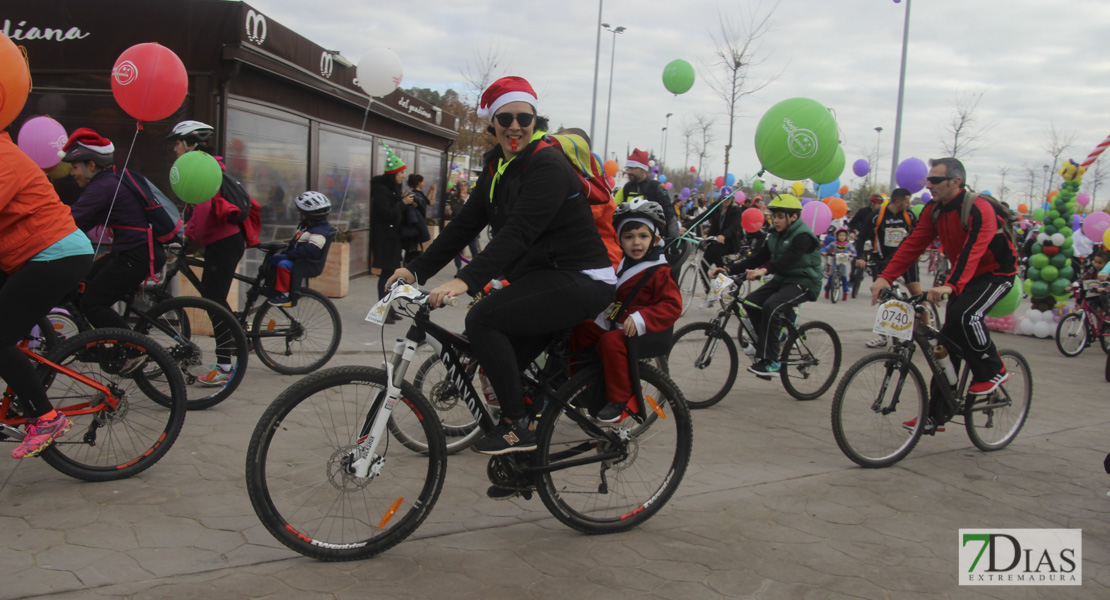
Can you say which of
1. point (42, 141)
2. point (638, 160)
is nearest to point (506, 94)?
point (42, 141)

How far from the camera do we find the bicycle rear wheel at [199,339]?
5137mm

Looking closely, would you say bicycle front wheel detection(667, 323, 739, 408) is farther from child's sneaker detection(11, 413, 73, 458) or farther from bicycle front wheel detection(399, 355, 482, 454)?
child's sneaker detection(11, 413, 73, 458)

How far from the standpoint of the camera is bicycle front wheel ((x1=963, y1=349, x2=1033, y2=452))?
543cm

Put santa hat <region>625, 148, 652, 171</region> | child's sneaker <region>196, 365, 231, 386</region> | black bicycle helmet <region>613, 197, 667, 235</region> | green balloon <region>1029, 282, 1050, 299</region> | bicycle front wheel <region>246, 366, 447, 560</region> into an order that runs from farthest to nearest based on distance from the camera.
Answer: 1. green balloon <region>1029, 282, 1050, 299</region>
2. santa hat <region>625, 148, 652, 171</region>
3. child's sneaker <region>196, 365, 231, 386</region>
4. black bicycle helmet <region>613, 197, 667, 235</region>
5. bicycle front wheel <region>246, 366, 447, 560</region>

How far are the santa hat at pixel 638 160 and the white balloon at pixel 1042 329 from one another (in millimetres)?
6922

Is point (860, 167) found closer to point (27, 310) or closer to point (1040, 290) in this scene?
point (1040, 290)

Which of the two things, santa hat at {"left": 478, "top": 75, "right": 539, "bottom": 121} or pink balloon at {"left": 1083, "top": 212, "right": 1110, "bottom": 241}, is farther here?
pink balloon at {"left": 1083, "top": 212, "right": 1110, "bottom": 241}

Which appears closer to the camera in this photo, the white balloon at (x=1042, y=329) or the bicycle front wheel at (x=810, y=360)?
the bicycle front wheel at (x=810, y=360)

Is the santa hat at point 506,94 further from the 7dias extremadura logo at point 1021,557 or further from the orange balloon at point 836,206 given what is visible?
the orange balloon at point 836,206

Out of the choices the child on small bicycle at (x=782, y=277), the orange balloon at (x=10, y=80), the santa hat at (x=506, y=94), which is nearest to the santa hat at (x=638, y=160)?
the child on small bicycle at (x=782, y=277)

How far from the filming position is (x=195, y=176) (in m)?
5.72

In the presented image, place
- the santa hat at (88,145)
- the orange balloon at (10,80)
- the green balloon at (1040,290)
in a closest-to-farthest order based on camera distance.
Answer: the orange balloon at (10,80) → the santa hat at (88,145) → the green balloon at (1040,290)

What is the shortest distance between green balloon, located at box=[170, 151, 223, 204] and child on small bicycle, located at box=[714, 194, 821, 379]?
14.0 feet

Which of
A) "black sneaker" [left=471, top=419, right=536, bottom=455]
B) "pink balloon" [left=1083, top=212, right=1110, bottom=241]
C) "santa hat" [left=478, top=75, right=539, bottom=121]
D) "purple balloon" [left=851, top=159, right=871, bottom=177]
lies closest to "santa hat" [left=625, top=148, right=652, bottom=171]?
"santa hat" [left=478, top=75, right=539, bottom=121]
